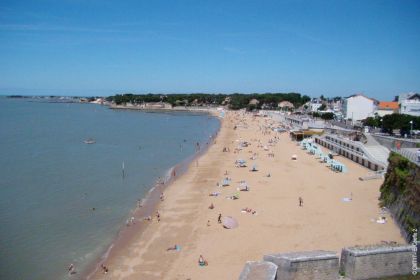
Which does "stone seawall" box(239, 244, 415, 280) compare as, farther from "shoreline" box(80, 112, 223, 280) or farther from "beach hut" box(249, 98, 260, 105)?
"beach hut" box(249, 98, 260, 105)

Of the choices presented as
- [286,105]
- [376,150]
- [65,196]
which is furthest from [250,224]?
[286,105]

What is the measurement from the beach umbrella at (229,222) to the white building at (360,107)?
179ft

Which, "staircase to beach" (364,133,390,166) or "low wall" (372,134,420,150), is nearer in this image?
"low wall" (372,134,420,150)

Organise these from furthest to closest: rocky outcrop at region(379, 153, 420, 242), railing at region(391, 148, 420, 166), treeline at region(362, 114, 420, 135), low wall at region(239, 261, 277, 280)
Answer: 1. treeline at region(362, 114, 420, 135)
2. railing at region(391, 148, 420, 166)
3. rocky outcrop at region(379, 153, 420, 242)
4. low wall at region(239, 261, 277, 280)

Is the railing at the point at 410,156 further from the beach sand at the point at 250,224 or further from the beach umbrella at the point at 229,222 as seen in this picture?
the beach umbrella at the point at 229,222

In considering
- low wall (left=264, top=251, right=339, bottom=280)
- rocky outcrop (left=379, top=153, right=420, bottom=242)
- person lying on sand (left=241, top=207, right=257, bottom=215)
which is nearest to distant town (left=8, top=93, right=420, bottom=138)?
rocky outcrop (left=379, top=153, right=420, bottom=242)

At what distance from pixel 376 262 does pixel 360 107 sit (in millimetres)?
63043

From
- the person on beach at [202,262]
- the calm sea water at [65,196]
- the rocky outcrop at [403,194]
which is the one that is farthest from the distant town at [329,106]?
the person on beach at [202,262]

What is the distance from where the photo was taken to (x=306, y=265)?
8992mm

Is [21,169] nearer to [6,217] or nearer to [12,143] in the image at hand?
[6,217]

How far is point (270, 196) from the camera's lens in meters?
23.2

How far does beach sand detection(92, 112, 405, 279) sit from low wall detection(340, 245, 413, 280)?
481 centimetres

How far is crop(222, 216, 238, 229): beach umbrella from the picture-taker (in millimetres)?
17944

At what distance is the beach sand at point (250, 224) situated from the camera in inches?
581
